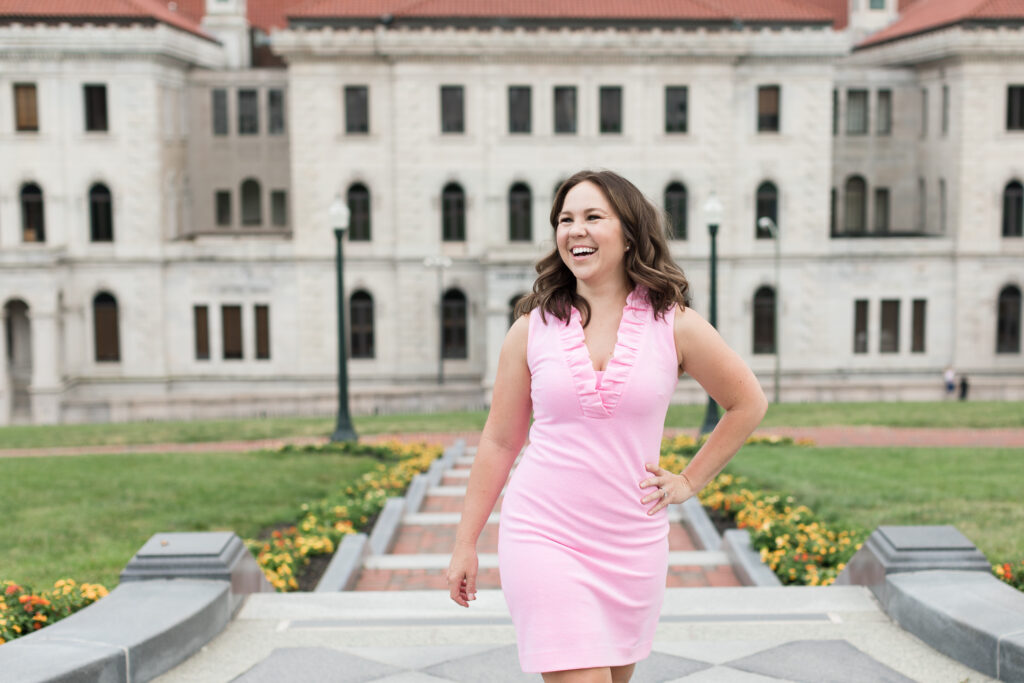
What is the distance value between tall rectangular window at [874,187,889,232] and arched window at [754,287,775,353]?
8073 mm

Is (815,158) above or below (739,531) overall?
above

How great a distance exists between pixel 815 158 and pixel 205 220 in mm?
22991

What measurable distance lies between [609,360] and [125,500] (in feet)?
31.7

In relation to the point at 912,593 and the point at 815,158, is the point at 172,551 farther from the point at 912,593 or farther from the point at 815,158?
the point at 815,158

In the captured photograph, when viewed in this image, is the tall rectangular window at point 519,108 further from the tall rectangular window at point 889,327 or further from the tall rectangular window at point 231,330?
the tall rectangular window at point 889,327

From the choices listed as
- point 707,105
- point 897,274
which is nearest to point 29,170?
point 707,105

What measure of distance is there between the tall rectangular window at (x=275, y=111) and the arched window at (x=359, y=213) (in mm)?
6410

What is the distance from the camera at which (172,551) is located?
7645mm

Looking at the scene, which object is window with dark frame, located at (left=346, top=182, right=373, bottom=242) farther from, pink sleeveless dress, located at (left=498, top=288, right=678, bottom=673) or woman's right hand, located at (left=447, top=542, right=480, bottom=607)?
pink sleeveless dress, located at (left=498, top=288, right=678, bottom=673)

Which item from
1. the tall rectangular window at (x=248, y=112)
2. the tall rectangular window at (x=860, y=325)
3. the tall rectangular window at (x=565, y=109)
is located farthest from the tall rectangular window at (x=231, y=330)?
the tall rectangular window at (x=860, y=325)

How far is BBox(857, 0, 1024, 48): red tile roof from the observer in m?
42.6

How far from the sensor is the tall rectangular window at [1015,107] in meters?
43.2

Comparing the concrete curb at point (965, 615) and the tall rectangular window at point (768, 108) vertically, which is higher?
the tall rectangular window at point (768, 108)

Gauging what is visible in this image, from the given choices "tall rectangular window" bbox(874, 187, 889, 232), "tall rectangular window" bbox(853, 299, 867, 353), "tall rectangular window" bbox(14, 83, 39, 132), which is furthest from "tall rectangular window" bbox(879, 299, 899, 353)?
"tall rectangular window" bbox(14, 83, 39, 132)
